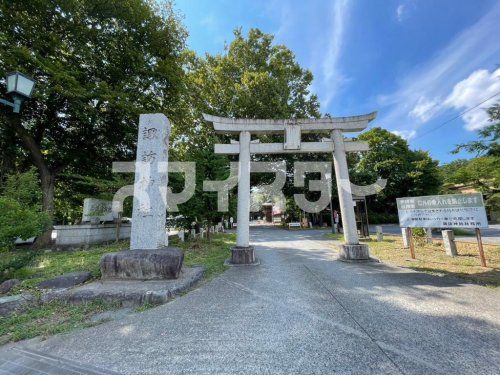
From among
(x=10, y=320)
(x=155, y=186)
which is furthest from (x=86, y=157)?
(x=10, y=320)

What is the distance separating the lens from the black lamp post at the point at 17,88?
4.64 metres

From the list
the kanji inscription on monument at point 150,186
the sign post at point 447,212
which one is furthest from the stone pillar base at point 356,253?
the kanji inscription on monument at point 150,186

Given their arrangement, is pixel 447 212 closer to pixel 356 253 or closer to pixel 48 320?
pixel 356 253

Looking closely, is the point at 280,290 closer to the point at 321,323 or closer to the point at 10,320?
the point at 321,323

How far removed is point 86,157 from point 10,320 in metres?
11.4

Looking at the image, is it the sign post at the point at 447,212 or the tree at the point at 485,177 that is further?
the tree at the point at 485,177

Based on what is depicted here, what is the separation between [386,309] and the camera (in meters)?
3.67

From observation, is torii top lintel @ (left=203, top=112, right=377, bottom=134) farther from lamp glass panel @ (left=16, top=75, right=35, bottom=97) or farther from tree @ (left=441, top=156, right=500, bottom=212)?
lamp glass panel @ (left=16, top=75, right=35, bottom=97)

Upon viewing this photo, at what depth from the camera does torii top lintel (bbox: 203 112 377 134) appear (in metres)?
7.77

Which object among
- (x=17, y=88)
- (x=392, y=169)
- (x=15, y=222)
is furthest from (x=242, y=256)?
(x=392, y=169)

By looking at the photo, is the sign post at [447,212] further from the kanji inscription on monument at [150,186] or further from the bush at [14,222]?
the bush at [14,222]

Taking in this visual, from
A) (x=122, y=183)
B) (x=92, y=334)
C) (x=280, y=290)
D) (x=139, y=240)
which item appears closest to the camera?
(x=92, y=334)

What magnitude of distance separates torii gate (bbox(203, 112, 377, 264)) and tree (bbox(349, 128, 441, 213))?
20085 mm

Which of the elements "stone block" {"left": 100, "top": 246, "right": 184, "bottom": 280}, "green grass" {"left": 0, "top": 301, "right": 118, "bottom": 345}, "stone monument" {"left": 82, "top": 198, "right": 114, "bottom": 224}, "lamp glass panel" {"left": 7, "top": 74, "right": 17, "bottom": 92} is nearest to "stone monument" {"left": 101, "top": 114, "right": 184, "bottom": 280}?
"stone block" {"left": 100, "top": 246, "right": 184, "bottom": 280}
